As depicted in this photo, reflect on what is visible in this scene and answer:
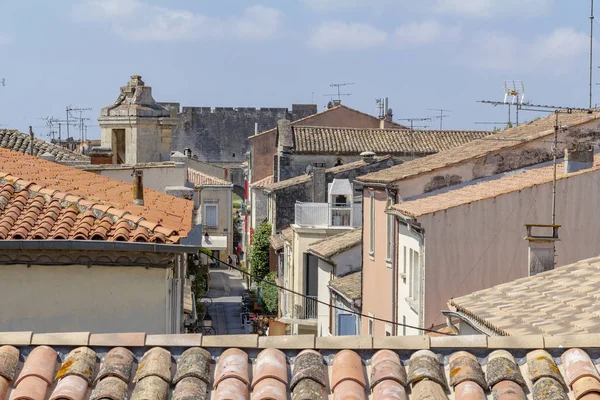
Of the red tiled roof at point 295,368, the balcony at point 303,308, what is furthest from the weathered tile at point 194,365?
the balcony at point 303,308

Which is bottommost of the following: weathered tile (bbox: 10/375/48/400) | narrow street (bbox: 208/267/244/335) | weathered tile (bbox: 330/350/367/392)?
narrow street (bbox: 208/267/244/335)

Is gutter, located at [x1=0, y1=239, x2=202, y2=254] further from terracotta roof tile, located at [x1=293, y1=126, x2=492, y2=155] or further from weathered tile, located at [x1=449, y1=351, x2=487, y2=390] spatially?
terracotta roof tile, located at [x1=293, y1=126, x2=492, y2=155]

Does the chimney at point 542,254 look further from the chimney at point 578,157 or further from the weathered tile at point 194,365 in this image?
the weathered tile at point 194,365

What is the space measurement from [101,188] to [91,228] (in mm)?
4968

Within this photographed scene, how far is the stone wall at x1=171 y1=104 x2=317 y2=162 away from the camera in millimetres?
94062

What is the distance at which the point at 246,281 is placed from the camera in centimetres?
5872

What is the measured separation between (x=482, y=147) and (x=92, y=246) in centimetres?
1283

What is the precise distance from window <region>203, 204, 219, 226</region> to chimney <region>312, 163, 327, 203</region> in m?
17.1

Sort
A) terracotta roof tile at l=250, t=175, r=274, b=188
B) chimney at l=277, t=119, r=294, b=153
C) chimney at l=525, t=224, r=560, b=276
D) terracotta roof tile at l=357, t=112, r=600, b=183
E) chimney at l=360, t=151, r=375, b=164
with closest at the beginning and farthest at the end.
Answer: chimney at l=525, t=224, r=560, b=276, terracotta roof tile at l=357, t=112, r=600, b=183, chimney at l=360, t=151, r=375, b=164, chimney at l=277, t=119, r=294, b=153, terracotta roof tile at l=250, t=175, r=274, b=188

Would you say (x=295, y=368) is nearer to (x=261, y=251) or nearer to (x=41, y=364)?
(x=41, y=364)

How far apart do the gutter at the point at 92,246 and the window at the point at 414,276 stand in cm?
991

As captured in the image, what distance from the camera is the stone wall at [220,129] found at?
309 feet

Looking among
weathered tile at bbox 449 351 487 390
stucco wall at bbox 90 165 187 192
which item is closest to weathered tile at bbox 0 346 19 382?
weathered tile at bbox 449 351 487 390

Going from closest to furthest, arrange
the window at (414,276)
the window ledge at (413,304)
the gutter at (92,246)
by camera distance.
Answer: the gutter at (92,246) < the window ledge at (413,304) < the window at (414,276)
